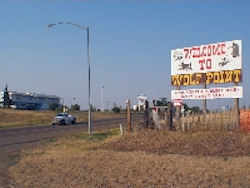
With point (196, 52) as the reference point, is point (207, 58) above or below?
below

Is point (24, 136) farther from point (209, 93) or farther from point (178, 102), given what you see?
point (209, 93)

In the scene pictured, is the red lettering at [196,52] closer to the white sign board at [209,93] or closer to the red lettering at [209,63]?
the red lettering at [209,63]

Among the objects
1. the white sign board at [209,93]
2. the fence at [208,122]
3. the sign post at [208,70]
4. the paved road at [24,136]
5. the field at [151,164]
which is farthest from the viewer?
the paved road at [24,136]

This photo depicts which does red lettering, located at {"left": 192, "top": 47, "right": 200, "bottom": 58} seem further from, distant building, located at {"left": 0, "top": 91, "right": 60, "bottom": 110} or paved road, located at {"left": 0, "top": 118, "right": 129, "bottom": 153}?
distant building, located at {"left": 0, "top": 91, "right": 60, "bottom": 110}

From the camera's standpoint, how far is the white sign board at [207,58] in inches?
923

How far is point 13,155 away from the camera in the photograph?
20.2 metres

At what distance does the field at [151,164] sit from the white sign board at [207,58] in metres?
4.47

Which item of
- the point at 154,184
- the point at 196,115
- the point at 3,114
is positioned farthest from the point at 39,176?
the point at 3,114

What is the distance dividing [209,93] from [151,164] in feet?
34.7

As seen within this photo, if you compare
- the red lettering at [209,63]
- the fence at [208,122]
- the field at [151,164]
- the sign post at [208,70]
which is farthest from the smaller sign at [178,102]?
the field at [151,164]

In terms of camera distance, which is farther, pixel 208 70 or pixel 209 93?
pixel 208 70

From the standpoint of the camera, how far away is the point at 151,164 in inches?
570

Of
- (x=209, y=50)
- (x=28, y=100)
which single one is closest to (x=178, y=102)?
(x=209, y=50)

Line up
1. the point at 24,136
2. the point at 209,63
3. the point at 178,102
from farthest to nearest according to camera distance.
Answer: the point at 24,136, the point at 178,102, the point at 209,63
